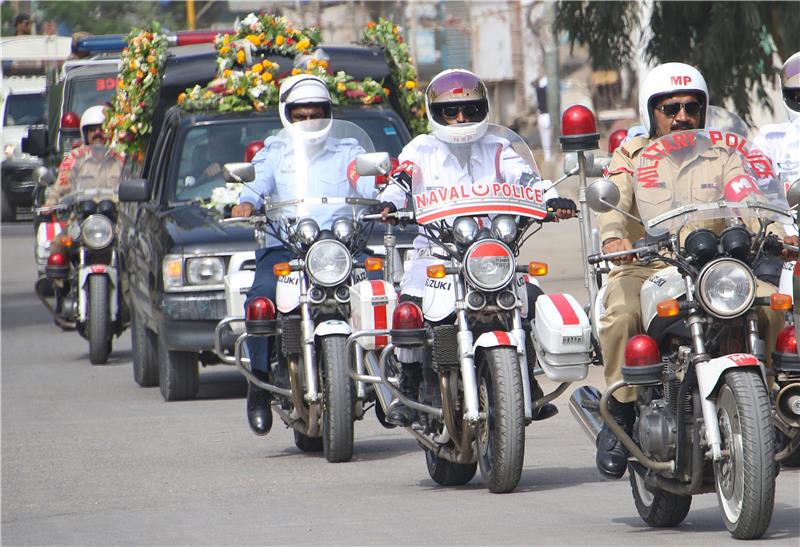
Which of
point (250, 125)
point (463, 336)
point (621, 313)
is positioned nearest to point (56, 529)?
point (463, 336)

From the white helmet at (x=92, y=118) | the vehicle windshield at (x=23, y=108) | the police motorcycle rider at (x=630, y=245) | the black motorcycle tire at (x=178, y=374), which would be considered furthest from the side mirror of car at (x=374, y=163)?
the vehicle windshield at (x=23, y=108)

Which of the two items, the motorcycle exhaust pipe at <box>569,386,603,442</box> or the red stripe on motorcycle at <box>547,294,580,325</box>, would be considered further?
the red stripe on motorcycle at <box>547,294,580,325</box>

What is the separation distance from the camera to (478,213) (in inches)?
328

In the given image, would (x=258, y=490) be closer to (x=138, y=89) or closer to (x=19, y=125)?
(x=138, y=89)

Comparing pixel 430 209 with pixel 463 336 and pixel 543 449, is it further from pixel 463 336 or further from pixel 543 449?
pixel 543 449

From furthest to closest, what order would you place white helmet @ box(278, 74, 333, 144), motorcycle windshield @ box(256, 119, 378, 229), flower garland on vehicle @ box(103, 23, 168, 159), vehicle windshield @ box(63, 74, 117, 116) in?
1. vehicle windshield @ box(63, 74, 117, 116)
2. flower garland on vehicle @ box(103, 23, 168, 159)
3. white helmet @ box(278, 74, 333, 144)
4. motorcycle windshield @ box(256, 119, 378, 229)

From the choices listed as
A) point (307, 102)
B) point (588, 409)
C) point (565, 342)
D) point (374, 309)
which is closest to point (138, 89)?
point (307, 102)

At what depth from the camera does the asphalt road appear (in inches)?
287

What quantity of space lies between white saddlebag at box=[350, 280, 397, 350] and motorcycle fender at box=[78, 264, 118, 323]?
676cm

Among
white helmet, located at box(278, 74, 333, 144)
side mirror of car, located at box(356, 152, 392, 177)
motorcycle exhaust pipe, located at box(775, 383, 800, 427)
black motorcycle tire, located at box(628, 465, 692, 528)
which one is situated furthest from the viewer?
white helmet, located at box(278, 74, 333, 144)

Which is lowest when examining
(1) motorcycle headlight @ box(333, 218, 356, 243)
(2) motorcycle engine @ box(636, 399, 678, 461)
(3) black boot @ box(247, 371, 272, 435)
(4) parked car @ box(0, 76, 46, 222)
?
(2) motorcycle engine @ box(636, 399, 678, 461)

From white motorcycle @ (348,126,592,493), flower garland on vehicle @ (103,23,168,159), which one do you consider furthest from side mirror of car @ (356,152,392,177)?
flower garland on vehicle @ (103,23,168,159)

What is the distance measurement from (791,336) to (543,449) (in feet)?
10.9

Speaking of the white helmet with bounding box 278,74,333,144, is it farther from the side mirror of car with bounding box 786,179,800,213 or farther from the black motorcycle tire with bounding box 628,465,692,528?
the side mirror of car with bounding box 786,179,800,213
